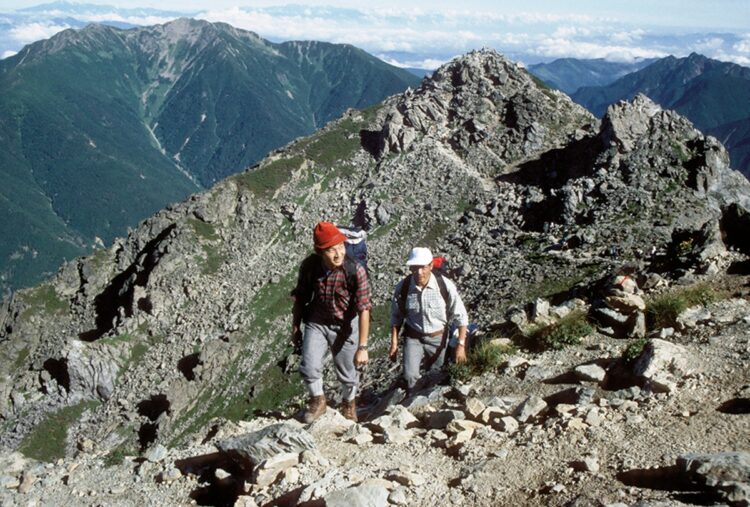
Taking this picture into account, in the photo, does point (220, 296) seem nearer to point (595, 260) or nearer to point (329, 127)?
point (329, 127)

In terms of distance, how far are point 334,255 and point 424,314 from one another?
3.28 m

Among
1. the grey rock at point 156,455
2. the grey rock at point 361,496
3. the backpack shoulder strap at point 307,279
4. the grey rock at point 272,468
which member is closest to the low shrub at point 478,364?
the backpack shoulder strap at point 307,279

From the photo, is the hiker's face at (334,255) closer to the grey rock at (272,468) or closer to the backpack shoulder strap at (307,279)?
the backpack shoulder strap at (307,279)

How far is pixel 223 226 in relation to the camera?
339 ft

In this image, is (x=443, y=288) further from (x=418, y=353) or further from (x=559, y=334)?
(x=559, y=334)

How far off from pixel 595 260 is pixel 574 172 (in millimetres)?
30329

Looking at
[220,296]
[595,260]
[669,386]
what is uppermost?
[669,386]

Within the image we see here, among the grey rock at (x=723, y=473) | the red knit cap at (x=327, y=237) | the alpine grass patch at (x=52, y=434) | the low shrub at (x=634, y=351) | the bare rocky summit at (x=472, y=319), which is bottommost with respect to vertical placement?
the alpine grass patch at (x=52, y=434)

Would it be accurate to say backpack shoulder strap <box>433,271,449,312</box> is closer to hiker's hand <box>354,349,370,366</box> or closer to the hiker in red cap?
the hiker in red cap

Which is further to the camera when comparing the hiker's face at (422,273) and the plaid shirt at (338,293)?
the hiker's face at (422,273)

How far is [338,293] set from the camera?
1246cm

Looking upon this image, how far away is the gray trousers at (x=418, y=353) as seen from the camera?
1468 cm

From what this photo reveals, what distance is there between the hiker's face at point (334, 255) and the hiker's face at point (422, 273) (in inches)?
80.2

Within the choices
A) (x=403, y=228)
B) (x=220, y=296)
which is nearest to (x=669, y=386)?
(x=403, y=228)
